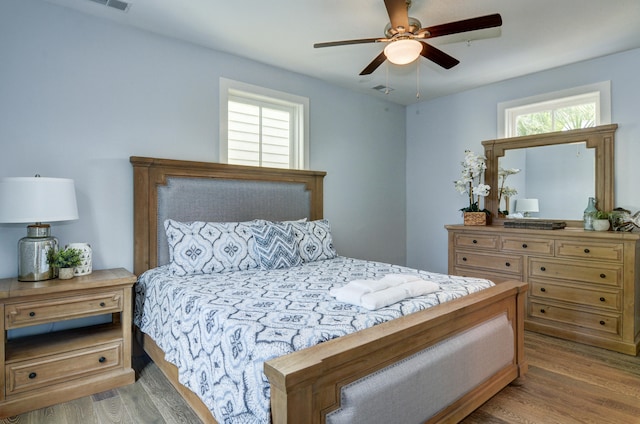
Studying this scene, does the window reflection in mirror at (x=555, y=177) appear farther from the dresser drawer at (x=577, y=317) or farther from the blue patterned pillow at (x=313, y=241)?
the blue patterned pillow at (x=313, y=241)

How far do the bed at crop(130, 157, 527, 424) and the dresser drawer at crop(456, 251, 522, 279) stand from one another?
4.12ft

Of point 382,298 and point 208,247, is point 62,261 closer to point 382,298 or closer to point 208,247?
point 208,247

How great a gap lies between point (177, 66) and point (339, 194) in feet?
7.34

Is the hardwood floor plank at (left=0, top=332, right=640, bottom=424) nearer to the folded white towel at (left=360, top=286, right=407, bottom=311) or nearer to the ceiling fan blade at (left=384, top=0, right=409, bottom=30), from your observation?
the folded white towel at (left=360, top=286, right=407, bottom=311)

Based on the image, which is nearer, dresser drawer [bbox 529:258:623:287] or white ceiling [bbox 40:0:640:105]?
white ceiling [bbox 40:0:640:105]

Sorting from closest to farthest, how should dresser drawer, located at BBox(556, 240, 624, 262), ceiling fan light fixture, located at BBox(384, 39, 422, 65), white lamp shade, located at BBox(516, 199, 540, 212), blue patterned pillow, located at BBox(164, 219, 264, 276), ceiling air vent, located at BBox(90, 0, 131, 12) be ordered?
ceiling fan light fixture, located at BBox(384, 39, 422, 65) < ceiling air vent, located at BBox(90, 0, 131, 12) < blue patterned pillow, located at BBox(164, 219, 264, 276) < dresser drawer, located at BBox(556, 240, 624, 262) < white lamp shade, located at BBox(516, 199, 540, 212)

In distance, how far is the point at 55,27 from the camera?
265 cm

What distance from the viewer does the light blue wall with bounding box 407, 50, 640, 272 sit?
339cm

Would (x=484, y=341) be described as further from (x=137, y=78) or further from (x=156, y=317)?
(x=137, y=78)

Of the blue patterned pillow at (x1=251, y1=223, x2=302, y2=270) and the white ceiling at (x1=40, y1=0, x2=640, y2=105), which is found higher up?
the white ceiling at (x1=40, y1=0, x2=640, y2=105)

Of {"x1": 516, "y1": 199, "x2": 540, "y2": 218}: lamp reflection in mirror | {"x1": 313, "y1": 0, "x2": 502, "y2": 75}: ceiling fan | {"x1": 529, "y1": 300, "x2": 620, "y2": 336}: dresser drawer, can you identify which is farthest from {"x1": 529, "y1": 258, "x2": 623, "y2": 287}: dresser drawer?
{"x1": 313, "y1": 0, "x2": 502, "y2": 75}: ceiling fan

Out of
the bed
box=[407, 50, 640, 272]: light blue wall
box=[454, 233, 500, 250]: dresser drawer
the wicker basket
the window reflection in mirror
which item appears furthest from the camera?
the wicker basket

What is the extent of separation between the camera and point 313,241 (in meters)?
3.39

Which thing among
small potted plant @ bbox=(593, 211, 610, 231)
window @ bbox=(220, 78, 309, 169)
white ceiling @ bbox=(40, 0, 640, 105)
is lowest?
small potted plant @ bbox=(593, 211, 610, 231)
